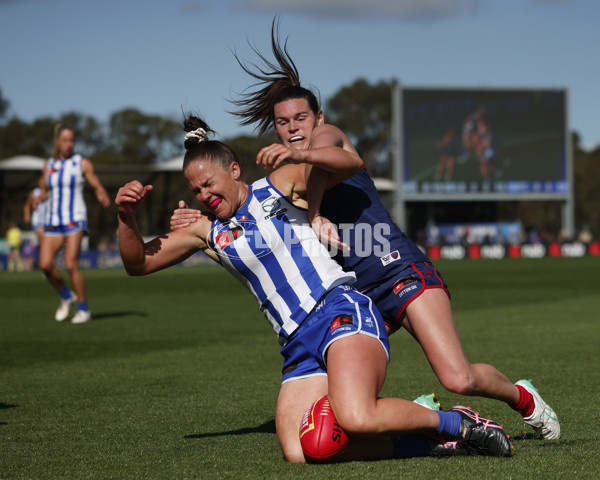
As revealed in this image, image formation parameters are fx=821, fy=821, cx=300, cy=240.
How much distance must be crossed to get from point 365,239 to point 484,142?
45.6m

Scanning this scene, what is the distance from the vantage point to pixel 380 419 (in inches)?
157

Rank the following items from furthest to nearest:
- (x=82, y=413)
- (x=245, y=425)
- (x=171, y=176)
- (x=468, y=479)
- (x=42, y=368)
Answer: (x=171, y=176), (x=42, y=368), (x=82, y=413), (x=245, y=425), (x=468, y=479)

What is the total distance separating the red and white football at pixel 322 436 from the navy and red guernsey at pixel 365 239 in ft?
2.91

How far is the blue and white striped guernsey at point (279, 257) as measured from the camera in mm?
4465

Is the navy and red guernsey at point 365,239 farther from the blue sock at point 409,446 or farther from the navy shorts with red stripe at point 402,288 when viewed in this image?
the blue sock at point 409,446

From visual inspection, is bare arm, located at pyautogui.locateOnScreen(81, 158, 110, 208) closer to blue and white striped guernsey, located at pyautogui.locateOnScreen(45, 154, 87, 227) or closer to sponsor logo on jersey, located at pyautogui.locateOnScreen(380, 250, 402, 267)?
blue and white striped guernsey, located at pyautogui.locateOnScreen(45, 154, 87, 227)

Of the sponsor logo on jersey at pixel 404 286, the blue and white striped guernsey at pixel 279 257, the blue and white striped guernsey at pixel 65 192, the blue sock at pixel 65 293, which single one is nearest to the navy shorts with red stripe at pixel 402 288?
the sponsor logo on jersey at pixel 404 286

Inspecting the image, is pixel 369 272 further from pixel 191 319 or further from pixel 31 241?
pixel 31 241

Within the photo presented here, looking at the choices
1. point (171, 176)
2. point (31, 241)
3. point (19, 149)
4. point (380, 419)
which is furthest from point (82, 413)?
point (19, 149)

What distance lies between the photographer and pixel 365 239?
15.5 feet

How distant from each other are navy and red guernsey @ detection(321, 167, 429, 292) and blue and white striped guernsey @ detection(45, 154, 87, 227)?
754 cm

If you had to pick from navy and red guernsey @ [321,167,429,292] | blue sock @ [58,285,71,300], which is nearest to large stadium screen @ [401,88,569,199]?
blue sock @ [58,285,71,300]

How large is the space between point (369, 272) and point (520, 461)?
132 centimetres

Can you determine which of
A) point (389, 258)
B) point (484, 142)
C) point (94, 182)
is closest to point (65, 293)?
point (94, 182)
